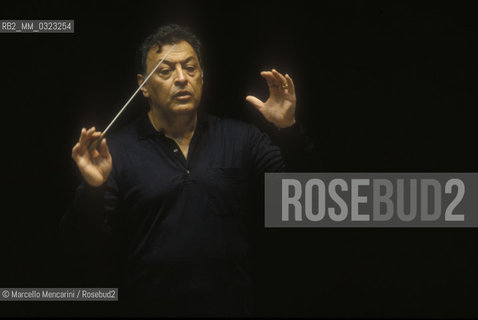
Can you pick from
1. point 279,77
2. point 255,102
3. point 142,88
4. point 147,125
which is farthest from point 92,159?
point 279,77

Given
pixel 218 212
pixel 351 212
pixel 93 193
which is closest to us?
pixel 93 193

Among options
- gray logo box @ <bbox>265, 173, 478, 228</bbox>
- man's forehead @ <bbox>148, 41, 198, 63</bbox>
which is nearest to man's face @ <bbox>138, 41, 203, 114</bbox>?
man's forehead @ <bbox>148, 41, 198, 63</bbox>

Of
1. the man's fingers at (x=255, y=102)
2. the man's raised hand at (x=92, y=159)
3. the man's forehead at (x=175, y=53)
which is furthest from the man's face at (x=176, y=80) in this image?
the man's raised hand at (x=92, y=159)

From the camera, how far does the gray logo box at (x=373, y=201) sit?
2.80 metres

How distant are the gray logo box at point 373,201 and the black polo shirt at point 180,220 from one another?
0.22 metres

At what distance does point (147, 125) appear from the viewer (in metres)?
2.71

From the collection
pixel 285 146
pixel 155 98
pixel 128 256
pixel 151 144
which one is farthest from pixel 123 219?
pixel 285 146

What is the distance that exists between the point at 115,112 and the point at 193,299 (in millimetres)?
903

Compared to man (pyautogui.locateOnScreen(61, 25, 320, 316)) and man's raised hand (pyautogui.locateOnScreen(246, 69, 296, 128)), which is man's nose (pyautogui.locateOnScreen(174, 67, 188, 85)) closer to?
man (pyautogui.locateOnScreen(61, 25, 320, 316))

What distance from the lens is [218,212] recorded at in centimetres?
265

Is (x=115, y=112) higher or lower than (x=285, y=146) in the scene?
higher

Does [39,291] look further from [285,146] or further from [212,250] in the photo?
[285,146]

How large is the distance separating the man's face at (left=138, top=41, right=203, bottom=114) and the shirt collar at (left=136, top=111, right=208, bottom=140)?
0.07 metres

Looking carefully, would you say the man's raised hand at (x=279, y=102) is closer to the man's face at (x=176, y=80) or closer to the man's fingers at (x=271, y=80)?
the man's fingers at (x=271, y=80)
